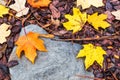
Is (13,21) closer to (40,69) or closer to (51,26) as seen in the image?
(51,26)

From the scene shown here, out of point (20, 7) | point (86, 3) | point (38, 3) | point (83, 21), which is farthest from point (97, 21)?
point (20, 7)

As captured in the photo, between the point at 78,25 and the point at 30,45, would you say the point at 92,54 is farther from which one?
the point at 30,45

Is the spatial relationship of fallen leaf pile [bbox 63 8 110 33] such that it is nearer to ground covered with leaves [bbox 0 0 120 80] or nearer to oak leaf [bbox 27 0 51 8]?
ground covered with leaves [bbox 0 0 120 80]

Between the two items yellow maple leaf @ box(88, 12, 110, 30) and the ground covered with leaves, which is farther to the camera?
yellow maple leaf @ box(88, 12, 110, 30)

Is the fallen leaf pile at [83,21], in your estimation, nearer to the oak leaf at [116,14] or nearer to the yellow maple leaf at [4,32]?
the oak leaf at [116,14]

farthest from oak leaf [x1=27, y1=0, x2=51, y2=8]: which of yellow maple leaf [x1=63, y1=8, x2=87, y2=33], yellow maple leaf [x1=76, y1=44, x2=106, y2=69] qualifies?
yellow maple leaf [x1=76, y1=44, x2=106, y2=69]

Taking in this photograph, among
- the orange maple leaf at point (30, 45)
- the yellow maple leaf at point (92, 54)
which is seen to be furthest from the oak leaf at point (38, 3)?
the yellow maple leaf at point (92, 54)

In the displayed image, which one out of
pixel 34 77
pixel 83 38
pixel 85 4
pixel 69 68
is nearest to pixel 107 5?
pixel 85 4
